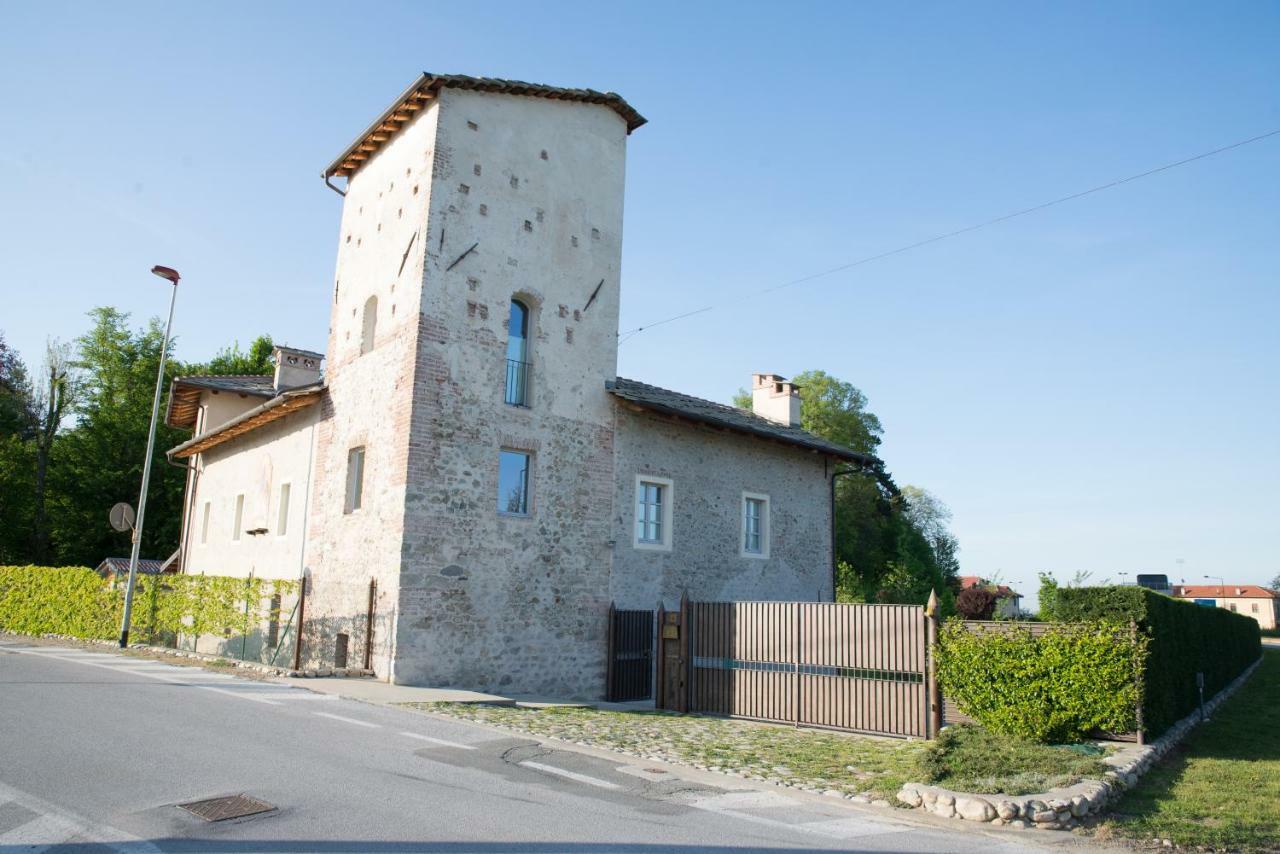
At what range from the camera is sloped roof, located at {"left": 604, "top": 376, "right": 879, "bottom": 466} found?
1767 centimetres

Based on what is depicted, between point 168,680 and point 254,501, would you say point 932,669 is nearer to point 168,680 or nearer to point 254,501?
point 168,680

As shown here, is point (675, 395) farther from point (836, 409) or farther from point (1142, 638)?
point (836, 409)

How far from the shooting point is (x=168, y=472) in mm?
40375

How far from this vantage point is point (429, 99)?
635 inches

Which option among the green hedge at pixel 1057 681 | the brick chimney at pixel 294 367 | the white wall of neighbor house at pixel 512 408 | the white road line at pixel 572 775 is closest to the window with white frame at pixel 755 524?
the white wall of neighbor house at pixel 512 408

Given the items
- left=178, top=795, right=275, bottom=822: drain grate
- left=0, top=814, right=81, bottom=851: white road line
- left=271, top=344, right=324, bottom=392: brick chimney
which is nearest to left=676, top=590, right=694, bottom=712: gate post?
left=178, top=795, right=275, bottom=822: drain grate

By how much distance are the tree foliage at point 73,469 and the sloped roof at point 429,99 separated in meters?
27.5

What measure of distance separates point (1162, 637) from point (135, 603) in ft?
68.2

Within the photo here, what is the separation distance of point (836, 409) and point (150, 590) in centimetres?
3494

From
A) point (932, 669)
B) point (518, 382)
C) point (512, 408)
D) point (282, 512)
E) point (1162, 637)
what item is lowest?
point (932, 669)

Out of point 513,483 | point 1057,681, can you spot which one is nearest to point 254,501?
point 513,483

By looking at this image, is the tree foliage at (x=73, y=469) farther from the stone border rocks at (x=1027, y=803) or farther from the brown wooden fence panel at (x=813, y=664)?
the stone border rocks at (x=1027, y=803)

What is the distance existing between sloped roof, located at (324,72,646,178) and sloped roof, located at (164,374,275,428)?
10.1 m

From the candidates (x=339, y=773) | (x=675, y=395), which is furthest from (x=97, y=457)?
(x=339, y=773)
